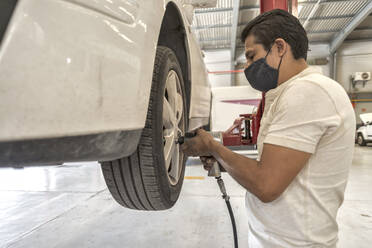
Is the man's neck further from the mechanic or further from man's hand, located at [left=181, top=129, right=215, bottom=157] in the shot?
man's hand, located at [left=181, top=129, right=215, bottom=157]

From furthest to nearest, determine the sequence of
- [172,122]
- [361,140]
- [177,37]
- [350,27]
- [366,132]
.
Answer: [350,27] < [361,140] < [366,132] < [177,37] < [172,122]

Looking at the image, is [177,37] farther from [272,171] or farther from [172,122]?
[272,171]

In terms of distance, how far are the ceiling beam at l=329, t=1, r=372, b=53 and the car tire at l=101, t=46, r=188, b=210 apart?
322 inches

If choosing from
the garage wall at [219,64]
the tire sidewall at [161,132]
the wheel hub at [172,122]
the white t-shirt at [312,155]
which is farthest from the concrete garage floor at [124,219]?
the garage wall at [219,64]

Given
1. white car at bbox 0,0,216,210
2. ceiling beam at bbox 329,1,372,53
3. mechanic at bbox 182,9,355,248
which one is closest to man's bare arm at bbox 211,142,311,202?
mechanic at bbox 182,9,355,248

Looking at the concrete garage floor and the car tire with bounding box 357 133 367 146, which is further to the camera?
the car tire with bounding box 357 133 367 146

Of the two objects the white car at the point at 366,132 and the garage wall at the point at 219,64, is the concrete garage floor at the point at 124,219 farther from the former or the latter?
the garage wall at the point at 219,64

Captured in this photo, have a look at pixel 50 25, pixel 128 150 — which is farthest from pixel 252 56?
pixel 50 25

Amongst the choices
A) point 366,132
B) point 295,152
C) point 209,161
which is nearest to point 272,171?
point 295,152

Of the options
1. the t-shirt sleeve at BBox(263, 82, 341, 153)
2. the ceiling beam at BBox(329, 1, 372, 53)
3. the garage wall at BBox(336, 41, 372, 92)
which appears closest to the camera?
the t-shirt sleeve at BBox(263, 82, 341, 153)

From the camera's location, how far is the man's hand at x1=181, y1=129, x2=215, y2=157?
3.06 feet

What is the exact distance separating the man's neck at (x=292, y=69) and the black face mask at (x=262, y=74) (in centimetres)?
2

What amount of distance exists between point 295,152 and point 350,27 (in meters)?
9.49

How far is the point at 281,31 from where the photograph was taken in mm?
784
